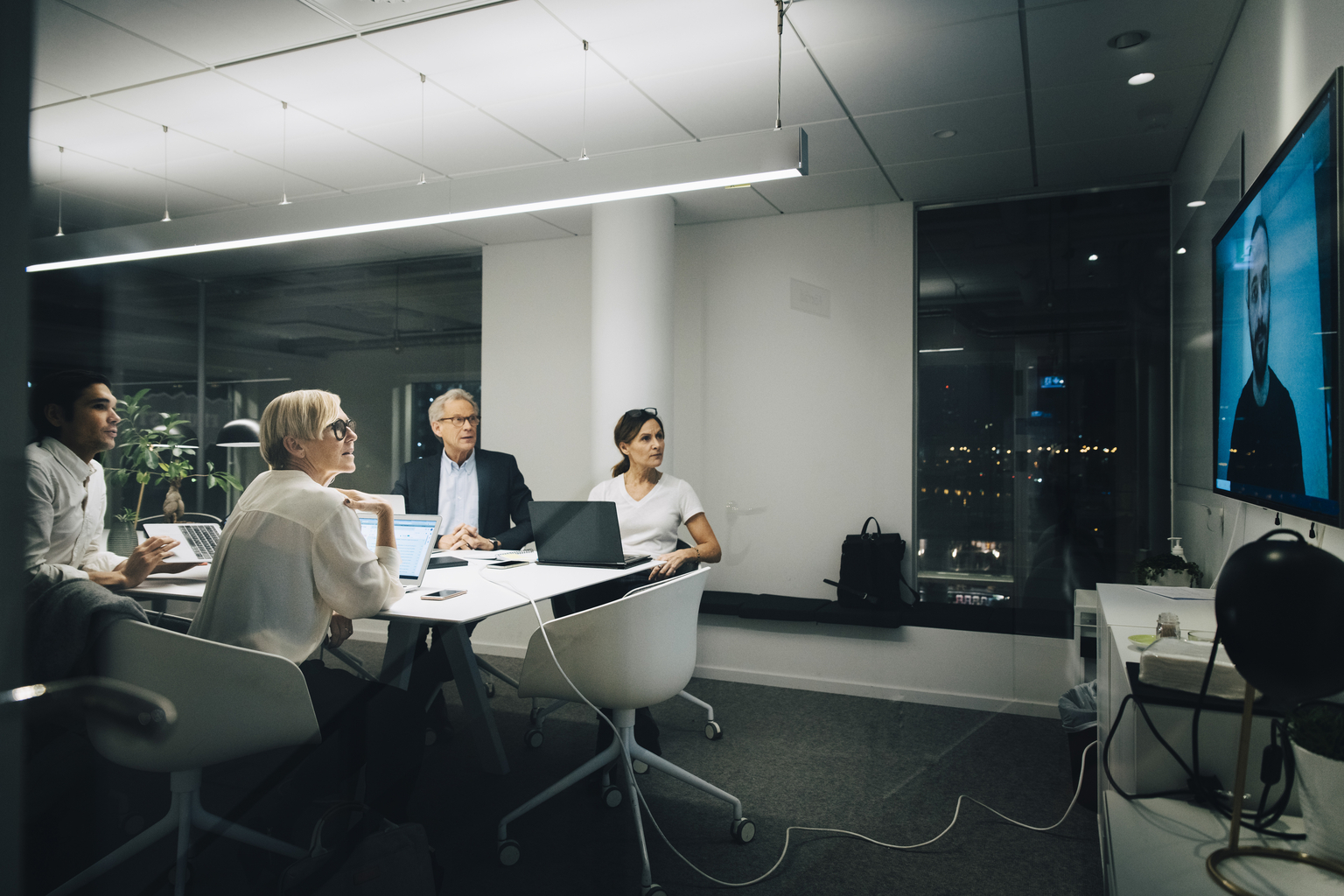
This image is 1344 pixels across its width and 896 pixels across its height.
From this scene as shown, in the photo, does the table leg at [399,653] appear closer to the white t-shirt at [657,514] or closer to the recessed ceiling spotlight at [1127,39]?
the white t-shirt at [657,514]

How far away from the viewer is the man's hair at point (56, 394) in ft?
2.40

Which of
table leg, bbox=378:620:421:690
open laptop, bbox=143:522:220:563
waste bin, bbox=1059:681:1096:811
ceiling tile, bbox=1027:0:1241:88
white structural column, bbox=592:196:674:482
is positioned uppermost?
ceiling tile, bbox=1027:0:1241:88

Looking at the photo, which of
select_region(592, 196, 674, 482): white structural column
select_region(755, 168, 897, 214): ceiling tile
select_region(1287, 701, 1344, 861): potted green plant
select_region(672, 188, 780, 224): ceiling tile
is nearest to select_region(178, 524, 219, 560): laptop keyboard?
select_region(592, 196, 674, 482): white structural column

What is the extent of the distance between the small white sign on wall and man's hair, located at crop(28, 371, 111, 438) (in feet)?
11.9

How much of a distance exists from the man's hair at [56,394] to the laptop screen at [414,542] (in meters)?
1.31

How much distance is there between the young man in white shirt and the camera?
0.69m

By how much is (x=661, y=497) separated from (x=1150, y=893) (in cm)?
237

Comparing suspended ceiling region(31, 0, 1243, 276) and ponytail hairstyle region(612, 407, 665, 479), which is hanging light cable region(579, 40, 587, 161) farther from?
ponytail hairstyle region(612, 407, 665, 479)

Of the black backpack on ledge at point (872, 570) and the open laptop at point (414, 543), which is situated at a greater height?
the open laptop at point (414, 543)

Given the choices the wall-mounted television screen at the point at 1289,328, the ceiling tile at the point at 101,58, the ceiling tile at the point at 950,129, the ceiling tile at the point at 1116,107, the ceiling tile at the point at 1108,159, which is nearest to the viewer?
the wall-mounted television screen at the point at 1289,328

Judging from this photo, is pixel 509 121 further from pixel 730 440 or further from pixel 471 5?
pixel 730 440

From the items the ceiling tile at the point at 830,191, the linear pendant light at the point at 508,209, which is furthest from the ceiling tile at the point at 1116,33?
the ceiling tile at the point at 830,191

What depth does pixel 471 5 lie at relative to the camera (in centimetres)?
244

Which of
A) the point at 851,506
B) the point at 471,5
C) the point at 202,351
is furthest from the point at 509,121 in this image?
the point at 851,506
